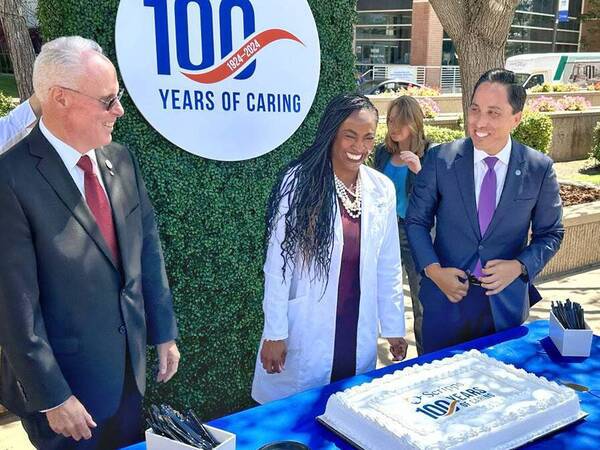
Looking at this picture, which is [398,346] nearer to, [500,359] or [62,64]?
[500,359]

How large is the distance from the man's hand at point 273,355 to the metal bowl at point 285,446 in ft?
2.41

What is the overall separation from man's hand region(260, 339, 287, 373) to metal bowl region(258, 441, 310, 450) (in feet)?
2.41

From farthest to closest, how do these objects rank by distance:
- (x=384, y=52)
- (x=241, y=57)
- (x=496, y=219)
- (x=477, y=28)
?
(x=384, y=52)
(x=477, y=28)
(x=241, y=57)
(x=496, y=219)

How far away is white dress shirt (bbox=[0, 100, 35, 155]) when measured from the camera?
9.05ft

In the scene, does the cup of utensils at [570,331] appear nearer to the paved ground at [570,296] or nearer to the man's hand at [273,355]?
the man's hand at [273,355]

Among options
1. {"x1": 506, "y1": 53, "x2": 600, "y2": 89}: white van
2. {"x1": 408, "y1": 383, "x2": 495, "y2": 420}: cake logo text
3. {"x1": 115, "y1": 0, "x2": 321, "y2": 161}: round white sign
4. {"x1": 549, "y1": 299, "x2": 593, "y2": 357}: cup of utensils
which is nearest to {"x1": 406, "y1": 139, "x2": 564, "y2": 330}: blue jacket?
{"x1": 549, "y1": 299, "x2": 593, "y2": 357}: cup of utensils

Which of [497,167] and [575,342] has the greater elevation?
[497,167]

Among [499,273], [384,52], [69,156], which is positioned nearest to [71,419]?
[69,156]

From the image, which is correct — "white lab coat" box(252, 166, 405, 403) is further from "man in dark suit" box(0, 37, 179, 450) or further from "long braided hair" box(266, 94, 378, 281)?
"man in dark suit" box(0, 37, 179, 450)

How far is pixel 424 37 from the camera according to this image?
30969mm

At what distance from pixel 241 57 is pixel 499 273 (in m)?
1.77

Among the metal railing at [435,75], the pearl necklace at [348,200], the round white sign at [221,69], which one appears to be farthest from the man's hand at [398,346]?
the metal railing at [435,75]

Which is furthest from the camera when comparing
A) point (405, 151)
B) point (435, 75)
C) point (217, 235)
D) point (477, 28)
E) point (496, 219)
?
point (435, 75)

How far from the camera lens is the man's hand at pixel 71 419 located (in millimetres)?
1905
